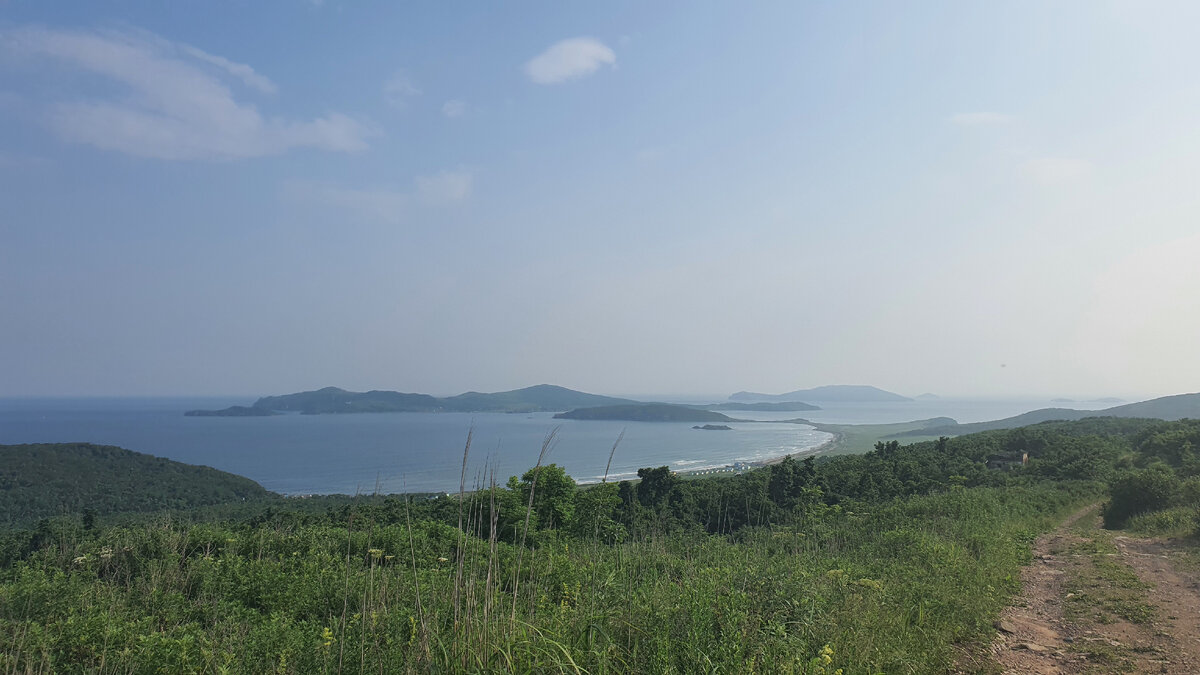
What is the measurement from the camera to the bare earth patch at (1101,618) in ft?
Result: 15.1

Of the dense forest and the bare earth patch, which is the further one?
the bare earth patch

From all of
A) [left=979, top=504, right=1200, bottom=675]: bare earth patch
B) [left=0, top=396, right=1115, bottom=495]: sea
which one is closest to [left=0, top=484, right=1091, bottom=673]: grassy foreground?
[left=979, top=504, right=1200, bottom=675]: bare earth patch

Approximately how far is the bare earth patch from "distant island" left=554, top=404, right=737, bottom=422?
115555 mm

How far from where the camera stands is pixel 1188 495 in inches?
522

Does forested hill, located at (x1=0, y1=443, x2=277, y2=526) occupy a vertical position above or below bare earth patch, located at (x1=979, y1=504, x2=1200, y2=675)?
below

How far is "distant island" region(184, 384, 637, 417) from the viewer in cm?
16488

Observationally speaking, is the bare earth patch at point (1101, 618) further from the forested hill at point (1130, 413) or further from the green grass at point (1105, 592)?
the forested hill at point (1130, 413)

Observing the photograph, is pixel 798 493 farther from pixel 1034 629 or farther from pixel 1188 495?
pixel 1034 629

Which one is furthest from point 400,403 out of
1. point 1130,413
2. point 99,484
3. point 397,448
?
point 1130,413

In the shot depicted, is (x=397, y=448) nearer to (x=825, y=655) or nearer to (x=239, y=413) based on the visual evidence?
(x=825, y=655)

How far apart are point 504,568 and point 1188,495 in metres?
16.7

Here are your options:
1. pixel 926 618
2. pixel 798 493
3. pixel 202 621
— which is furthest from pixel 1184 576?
pixel 798 493

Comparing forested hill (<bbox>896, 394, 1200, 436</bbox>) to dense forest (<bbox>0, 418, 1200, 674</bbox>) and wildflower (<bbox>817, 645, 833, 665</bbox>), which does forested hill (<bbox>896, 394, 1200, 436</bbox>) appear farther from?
wildflower (<bbox>817, 645, 833, 665</bbox>)

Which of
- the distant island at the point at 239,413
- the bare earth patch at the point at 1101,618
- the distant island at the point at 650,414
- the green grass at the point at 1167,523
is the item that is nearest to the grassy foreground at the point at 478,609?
the bare earth patch at the point at 1101,618
